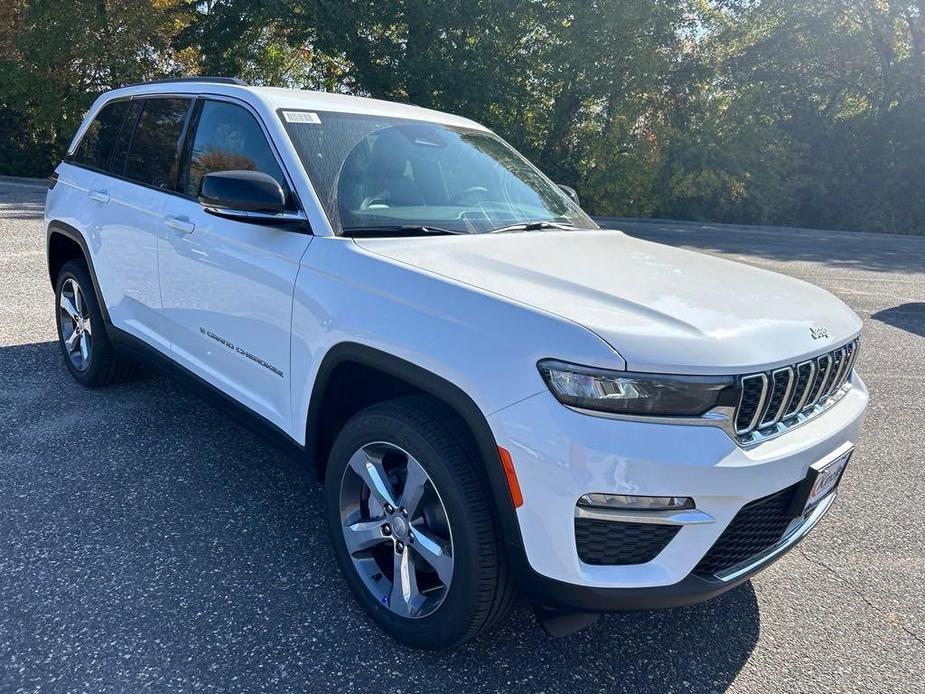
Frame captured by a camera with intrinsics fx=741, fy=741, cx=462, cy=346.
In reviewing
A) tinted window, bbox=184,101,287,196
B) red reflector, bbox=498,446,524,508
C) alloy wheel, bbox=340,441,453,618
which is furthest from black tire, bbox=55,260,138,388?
red reflector, bbox=498,446,524,508

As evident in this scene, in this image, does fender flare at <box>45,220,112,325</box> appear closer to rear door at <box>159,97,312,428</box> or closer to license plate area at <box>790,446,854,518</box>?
rear door at <box>159,97,312,428</box>

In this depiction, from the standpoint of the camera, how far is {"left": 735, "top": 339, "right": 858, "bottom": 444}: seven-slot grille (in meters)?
2.12

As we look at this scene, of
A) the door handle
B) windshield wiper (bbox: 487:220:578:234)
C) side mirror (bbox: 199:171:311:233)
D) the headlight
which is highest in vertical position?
side mirror (bbox: 199:171:311:233)

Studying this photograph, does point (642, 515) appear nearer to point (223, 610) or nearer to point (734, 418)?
point (734, 418)

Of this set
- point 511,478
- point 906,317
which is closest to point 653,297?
point 511,478

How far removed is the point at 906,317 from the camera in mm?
8445

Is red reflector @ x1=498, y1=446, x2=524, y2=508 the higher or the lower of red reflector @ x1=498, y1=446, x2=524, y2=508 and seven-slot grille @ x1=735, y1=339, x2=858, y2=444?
the lower

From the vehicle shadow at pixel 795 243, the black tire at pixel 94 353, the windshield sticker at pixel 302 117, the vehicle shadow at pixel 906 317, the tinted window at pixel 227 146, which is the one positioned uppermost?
the windshield sticker at pixel 302 117

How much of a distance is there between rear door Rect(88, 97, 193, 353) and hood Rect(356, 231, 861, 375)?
1580 mm

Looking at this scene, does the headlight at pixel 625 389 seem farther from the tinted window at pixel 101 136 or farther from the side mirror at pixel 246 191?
the tinted window at pixel 101 136

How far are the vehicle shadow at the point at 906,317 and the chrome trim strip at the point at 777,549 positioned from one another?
19.9 feet

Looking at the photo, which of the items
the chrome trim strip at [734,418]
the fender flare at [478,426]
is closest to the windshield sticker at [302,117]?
the fender flare at [478,426]

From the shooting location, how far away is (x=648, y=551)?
2.08 m

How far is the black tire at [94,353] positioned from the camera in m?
4.44
